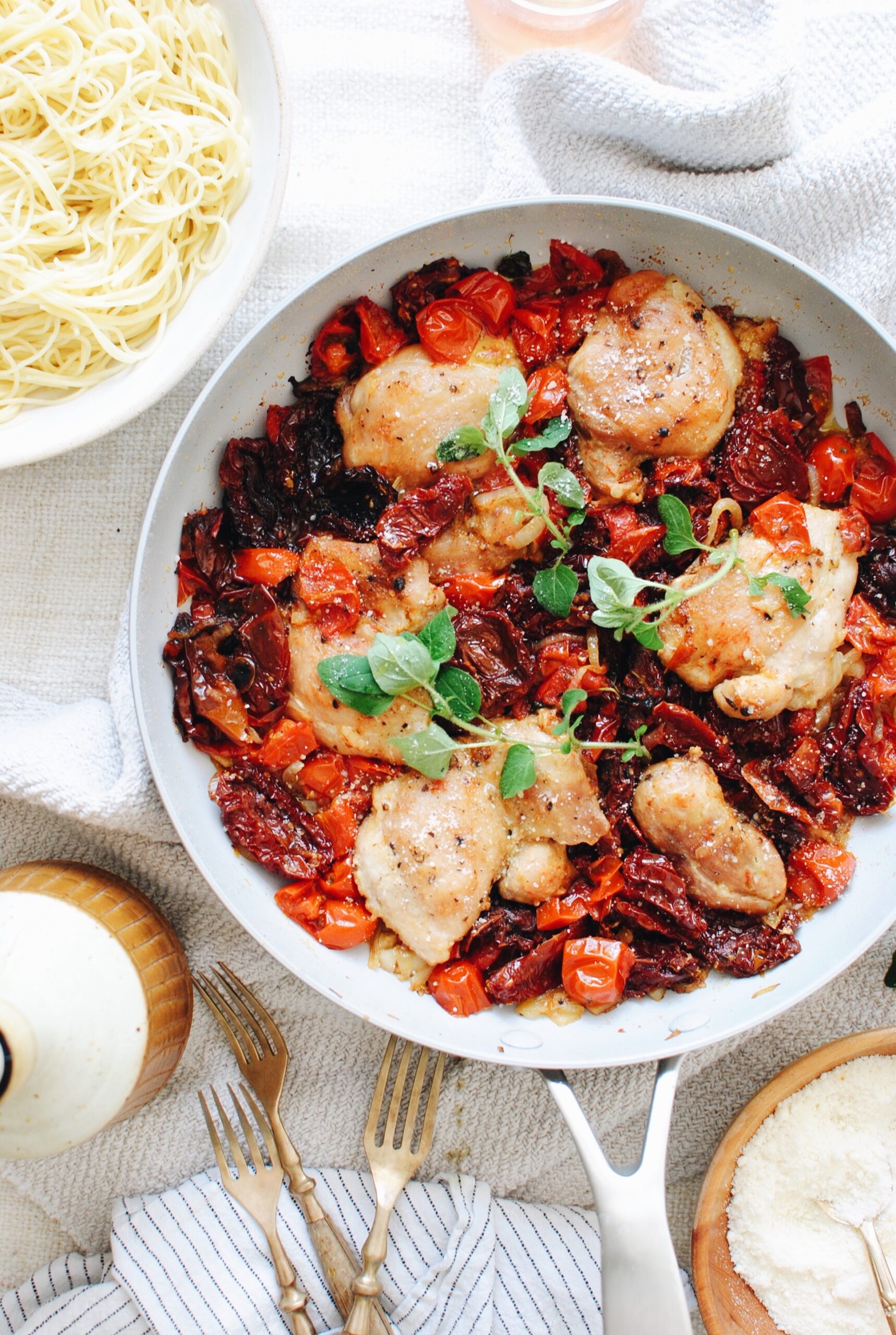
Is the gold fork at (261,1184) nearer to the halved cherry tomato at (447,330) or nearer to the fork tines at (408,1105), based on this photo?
the fork tines at (408,1105)

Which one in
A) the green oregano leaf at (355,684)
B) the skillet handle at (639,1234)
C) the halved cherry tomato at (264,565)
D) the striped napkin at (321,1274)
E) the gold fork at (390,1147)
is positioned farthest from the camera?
the striped napkin at (321,1274)

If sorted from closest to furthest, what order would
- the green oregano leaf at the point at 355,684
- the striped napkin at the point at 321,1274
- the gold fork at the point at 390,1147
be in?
the green oregano leaf at the point at 355,684, the gold fork at the point at 390,1147, the striped napkin at the point at 321,1274

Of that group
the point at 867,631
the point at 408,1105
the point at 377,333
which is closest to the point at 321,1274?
the point at 408,1105

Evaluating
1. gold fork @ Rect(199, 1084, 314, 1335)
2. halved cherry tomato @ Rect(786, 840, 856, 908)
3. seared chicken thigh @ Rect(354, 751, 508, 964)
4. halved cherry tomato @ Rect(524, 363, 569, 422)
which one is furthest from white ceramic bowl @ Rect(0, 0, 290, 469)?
halved cherry tomato @ Rect(786, 840, 856, 908)

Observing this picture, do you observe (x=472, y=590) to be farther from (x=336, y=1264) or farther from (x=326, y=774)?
(x=336, y=1264)

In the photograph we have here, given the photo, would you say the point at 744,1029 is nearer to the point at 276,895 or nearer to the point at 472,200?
the point at 276,895

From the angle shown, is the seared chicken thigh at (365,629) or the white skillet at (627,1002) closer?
the white skillet at (627,1002)

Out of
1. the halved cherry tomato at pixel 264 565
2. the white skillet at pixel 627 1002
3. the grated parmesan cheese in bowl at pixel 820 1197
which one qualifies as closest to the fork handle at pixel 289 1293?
the white skillet at pixel 627 1002
